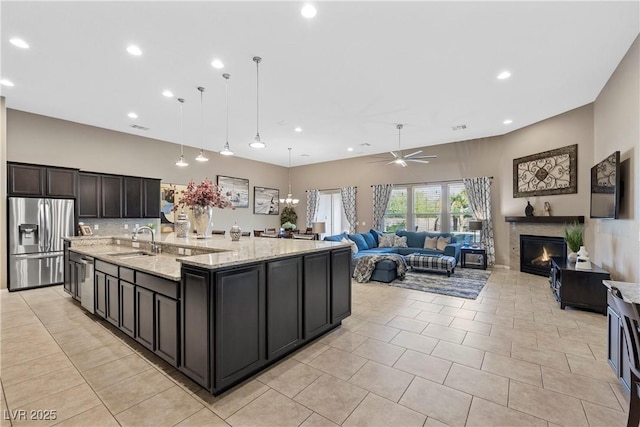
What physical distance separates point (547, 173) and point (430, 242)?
2.98 meters

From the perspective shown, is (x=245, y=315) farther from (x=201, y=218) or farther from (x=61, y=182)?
(x=61, y=182)

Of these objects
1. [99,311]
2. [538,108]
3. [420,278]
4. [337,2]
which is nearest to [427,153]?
[538,108]

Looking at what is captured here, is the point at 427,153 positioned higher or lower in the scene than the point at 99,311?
higher

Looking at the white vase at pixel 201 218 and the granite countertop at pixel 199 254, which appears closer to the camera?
the granite countertop at pixel 199 254

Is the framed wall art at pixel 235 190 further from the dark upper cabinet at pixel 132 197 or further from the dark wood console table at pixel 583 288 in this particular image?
the dark wood console table at pixel 583 288

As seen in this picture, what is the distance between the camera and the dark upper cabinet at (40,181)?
191 inches

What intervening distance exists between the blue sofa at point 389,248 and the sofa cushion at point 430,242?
12cm

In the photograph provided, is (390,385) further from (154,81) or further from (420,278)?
(154,81)

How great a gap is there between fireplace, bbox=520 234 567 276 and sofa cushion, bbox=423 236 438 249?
1.91 m

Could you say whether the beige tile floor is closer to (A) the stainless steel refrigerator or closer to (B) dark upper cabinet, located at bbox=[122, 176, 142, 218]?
(A) the stainless steel refrigerator

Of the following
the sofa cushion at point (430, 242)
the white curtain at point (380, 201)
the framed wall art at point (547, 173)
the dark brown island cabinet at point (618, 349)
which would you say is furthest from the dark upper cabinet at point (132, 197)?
the framed wall art at point (547, 173)

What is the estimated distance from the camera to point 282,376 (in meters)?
2.41

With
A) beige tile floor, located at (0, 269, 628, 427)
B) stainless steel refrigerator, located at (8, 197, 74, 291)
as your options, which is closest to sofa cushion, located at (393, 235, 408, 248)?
beige tile floor, located at (0, 269, 628, 427)

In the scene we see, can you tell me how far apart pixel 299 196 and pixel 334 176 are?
1.75 m
